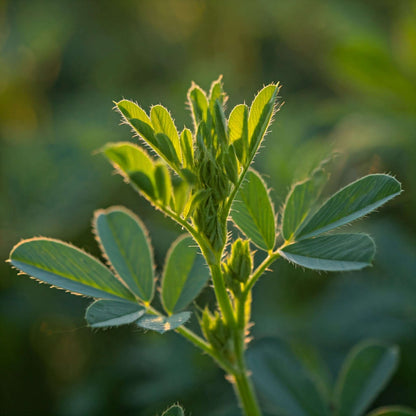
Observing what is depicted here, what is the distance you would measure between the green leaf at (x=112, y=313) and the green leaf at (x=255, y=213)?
0.20m

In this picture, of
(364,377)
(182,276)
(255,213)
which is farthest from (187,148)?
(364,377)

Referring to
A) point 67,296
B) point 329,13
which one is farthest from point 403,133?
point 67,296

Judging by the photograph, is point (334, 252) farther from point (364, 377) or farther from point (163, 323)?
point (364, 377)

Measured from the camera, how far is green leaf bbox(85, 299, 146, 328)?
2.29 feet

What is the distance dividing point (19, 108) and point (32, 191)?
28.4 inches

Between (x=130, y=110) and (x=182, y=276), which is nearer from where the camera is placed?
(x=130, y=110)

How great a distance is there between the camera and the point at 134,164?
2.01 feet

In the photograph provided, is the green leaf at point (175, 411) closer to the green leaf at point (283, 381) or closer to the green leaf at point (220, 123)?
the green leaf at point (220, 123)

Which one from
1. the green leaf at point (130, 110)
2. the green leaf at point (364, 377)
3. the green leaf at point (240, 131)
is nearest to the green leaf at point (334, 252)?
the green leaf at point (240, 131)

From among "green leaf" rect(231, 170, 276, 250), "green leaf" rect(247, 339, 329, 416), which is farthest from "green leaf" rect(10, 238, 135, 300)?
"green leaf" rect(247, 339, 329, 416)

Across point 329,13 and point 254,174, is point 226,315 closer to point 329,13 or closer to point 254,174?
point 254,174

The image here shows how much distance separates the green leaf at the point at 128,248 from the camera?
89 cm

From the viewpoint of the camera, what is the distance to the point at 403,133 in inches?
90.6

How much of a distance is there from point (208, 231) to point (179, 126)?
2.01 meters
